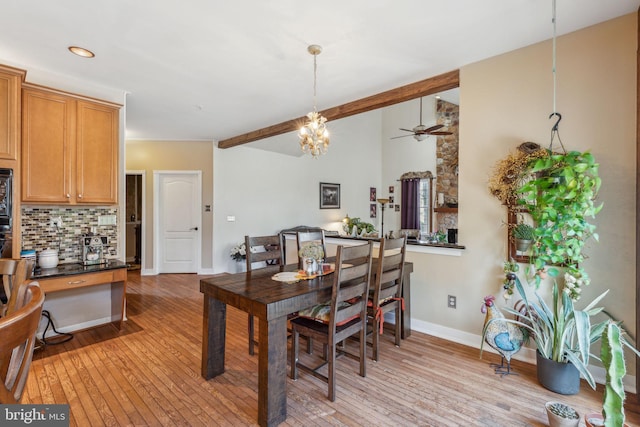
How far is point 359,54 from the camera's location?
8.80 ft

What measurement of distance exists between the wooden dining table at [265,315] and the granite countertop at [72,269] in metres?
1.49

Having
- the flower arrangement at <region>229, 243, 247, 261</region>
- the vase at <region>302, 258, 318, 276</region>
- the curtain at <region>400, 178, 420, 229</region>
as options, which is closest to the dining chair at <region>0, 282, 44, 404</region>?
the vase at <region>302, 258, 318, 276</region>

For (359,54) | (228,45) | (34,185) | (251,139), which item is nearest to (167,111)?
(251,139)

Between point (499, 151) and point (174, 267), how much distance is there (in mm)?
5677

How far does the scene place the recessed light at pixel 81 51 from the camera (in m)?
2.58

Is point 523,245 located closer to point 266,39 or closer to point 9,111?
point 266,39

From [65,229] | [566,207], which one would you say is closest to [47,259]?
[65,229]

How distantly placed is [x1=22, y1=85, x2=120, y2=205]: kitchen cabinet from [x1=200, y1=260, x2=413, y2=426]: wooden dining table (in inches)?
73.2

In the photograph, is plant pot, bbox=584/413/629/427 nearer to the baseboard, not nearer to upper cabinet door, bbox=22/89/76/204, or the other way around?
the baseboard

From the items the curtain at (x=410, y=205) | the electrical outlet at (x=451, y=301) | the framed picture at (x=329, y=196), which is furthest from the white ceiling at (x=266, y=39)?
the curtain at (x=410, y=205)

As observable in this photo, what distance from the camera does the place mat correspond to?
91.4 inches

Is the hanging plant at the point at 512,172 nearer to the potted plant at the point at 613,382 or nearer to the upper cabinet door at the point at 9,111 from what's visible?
the potted plant at the point at 613,382

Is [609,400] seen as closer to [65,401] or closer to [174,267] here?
[65,401]

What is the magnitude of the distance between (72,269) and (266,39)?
2.77 meters
